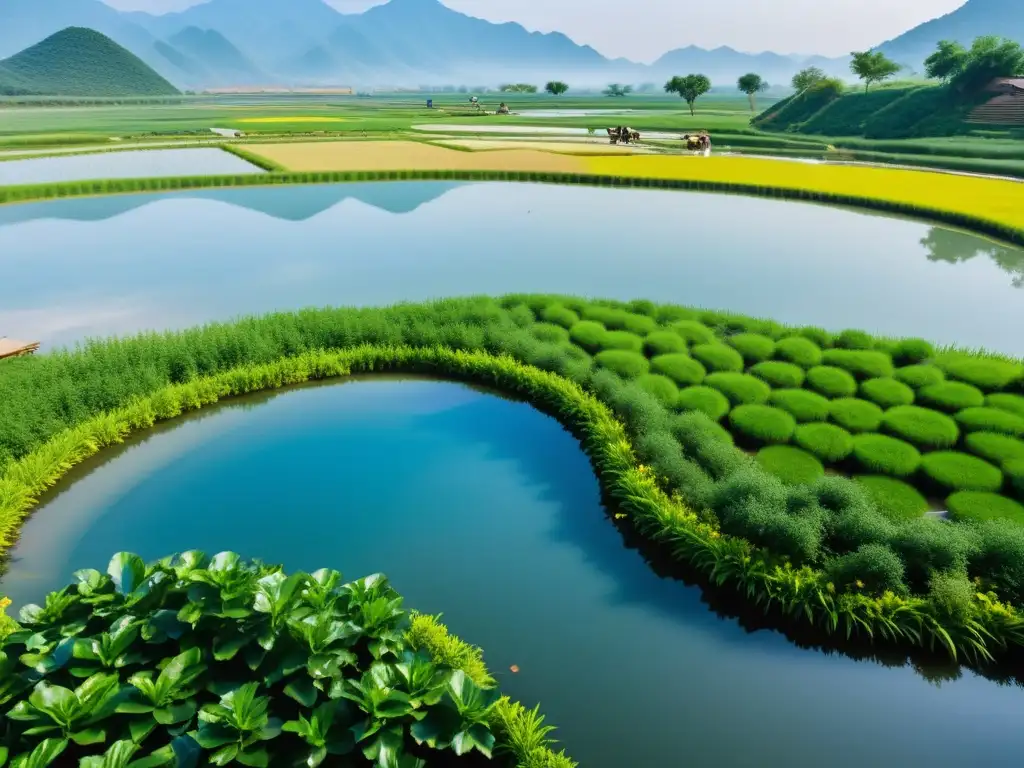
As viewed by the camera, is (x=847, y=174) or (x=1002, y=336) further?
(x=847, y=174)

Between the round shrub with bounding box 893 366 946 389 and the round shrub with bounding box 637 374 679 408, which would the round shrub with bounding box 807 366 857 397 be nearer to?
the round shrub with bounding box 893 366 946 389

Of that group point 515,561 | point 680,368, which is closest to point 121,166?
point 680,368

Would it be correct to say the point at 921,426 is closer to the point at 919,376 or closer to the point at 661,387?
the point at 919,376

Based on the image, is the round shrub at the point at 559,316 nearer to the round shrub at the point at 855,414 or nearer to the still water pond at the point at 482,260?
the still water pond at the point at 482,260

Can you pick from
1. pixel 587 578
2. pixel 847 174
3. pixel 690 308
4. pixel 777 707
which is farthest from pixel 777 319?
pixel 847 174

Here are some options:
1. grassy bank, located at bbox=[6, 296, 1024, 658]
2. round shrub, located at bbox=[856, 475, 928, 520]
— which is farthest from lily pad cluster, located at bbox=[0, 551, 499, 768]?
round shrub, located at bbox=[856, 475, 928, 520]

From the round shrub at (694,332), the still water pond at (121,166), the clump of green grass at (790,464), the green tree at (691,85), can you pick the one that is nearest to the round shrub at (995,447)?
the clump of green grass at (790,464)

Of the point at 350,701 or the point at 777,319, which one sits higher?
the point at 350,701

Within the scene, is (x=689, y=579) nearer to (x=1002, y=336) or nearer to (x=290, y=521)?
(x=290, y=521)
